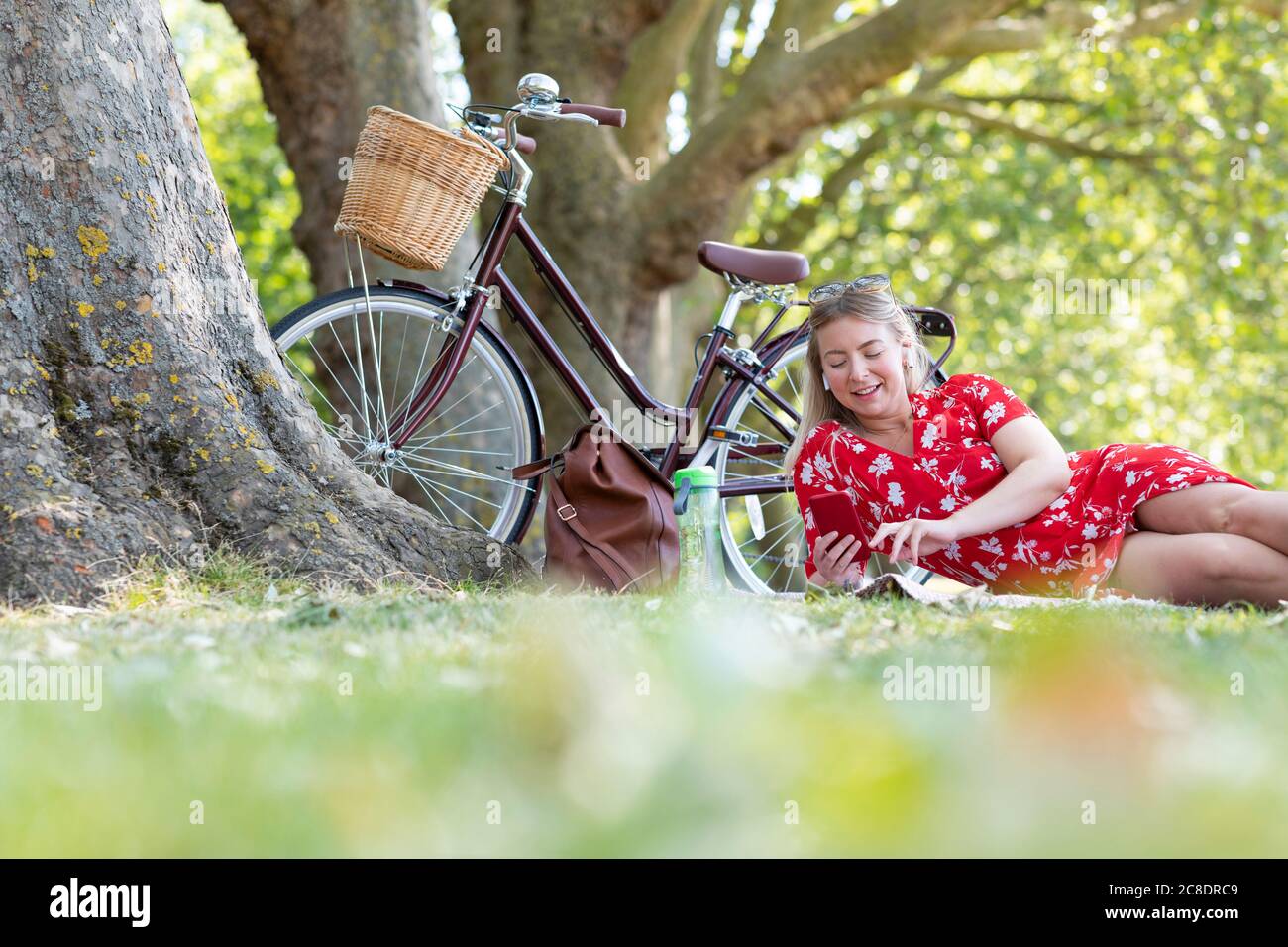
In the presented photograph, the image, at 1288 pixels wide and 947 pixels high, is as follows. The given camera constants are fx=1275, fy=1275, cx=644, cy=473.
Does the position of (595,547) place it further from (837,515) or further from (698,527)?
(837,515)

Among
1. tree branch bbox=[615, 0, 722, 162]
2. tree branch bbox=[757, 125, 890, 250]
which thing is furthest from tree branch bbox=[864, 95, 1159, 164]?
tree branch bbox=[615, 0, 722, 162]

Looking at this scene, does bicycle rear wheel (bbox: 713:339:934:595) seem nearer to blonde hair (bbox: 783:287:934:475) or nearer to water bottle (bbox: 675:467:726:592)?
water bottle (bbox: 675:467:726:592)

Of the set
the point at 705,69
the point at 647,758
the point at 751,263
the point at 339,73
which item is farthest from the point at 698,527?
the point at 705,69

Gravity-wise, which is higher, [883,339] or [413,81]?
[413,81]

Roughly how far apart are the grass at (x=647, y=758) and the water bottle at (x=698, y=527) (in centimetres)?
180

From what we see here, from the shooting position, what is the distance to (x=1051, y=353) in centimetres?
1242

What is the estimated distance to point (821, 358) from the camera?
12.4 feet

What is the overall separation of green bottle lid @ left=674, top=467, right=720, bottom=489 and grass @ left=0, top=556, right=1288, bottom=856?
1.86m

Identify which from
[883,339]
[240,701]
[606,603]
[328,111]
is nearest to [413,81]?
[328,111]

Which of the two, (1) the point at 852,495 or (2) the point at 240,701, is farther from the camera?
(1) the point at 852,495

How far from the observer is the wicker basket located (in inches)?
147

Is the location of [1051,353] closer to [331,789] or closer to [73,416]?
[73,416]

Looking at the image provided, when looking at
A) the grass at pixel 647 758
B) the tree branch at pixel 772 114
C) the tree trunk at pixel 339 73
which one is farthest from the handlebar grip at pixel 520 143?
the tree branch at pixel 772 114

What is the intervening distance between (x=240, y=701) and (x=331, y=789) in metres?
0.43
